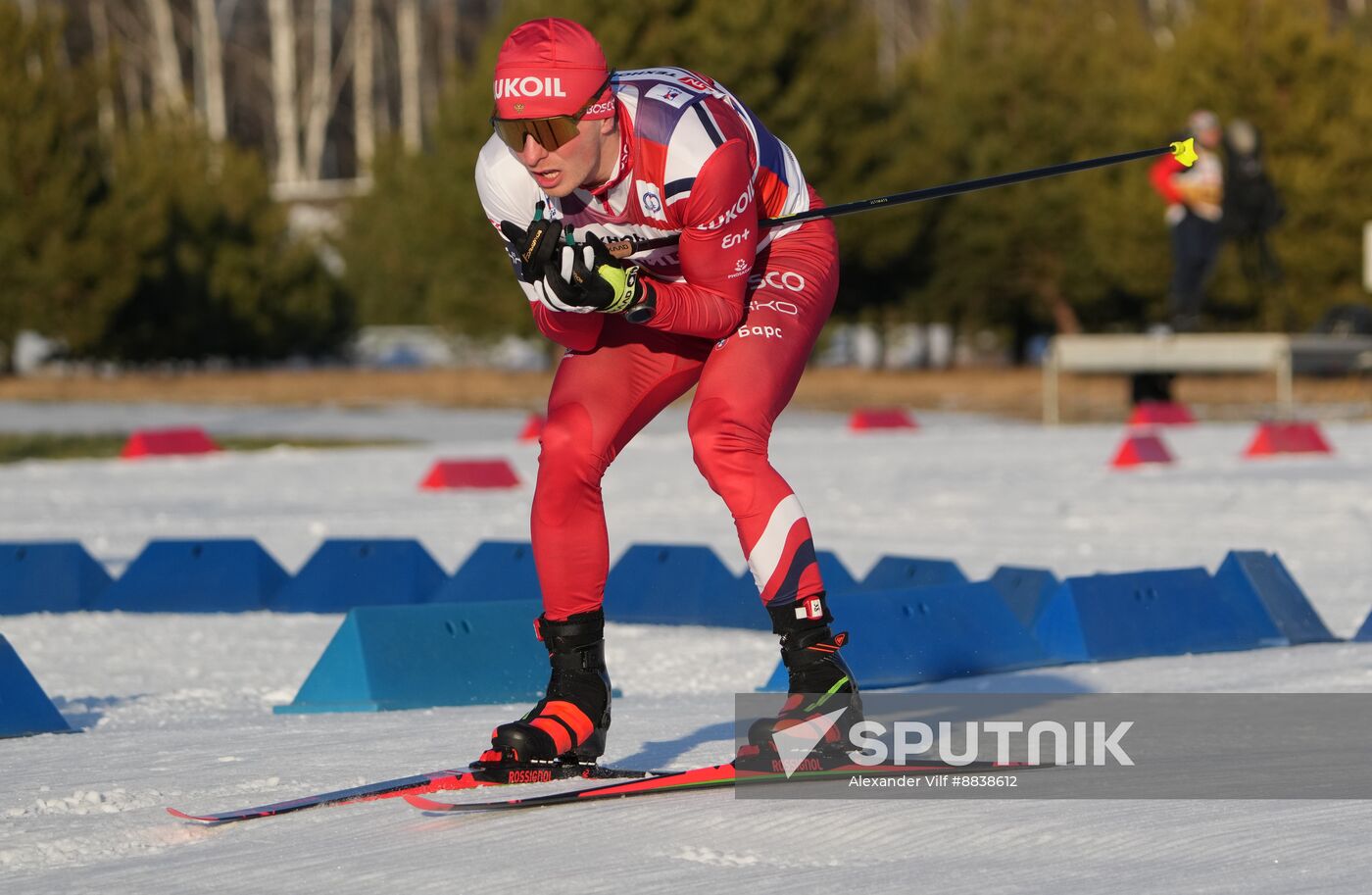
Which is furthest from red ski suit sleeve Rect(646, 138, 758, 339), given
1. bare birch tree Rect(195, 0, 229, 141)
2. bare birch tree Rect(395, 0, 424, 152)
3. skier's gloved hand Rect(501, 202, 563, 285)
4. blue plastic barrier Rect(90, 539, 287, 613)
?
bare birch tree Rect(395, 0, 424, 152)

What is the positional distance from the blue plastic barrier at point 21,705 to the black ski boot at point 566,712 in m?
1.56

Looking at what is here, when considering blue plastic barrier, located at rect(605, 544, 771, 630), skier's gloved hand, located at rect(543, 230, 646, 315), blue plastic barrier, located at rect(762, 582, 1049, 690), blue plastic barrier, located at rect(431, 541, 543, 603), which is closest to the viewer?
skier's gloved hand, located at rect(543, 230, 646, 315)

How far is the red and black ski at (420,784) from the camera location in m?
4.14

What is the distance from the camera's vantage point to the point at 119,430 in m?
21.4

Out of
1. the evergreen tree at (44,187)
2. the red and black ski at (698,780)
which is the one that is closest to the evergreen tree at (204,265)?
the evergreen tree at (44,187)

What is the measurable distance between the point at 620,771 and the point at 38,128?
30.4m

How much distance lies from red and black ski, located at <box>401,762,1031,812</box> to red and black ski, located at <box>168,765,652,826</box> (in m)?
0.05

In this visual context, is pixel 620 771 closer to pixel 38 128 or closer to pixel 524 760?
pixel 524 760

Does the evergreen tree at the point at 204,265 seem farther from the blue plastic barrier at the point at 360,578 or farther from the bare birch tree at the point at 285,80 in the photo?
the blue plastic barrier at the point at 360,578

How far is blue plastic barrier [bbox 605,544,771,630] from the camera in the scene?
312 inches

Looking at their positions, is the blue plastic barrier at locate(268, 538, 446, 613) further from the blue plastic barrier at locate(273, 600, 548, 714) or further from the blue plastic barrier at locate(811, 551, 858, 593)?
the blue plastic barrier at locate(273, 600, 548, 714)

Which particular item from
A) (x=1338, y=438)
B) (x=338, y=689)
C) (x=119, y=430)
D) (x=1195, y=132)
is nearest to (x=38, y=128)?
(x=119, y=430)

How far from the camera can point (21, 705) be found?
5.51m

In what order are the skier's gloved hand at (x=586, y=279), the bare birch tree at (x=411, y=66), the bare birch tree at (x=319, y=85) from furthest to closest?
the bare birch tree at (x=411, y=66), the bare birch tree at (x=319, y=85), the skier's gloved hand at (x=586, y=279)
